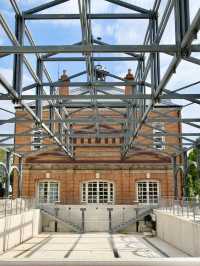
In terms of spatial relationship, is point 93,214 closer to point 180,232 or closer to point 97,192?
point 97,192

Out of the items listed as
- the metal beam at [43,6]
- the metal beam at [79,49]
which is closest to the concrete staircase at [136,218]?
the metal beam at [43,6]

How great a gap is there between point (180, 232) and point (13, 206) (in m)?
9.22

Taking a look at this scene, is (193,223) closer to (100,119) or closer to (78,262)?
(100,119)

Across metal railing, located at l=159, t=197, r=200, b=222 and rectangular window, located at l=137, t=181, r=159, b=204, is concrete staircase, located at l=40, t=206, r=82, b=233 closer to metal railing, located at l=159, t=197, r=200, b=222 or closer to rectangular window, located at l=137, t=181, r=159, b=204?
metal railing, located at l=159, t=197, r=200, b=222

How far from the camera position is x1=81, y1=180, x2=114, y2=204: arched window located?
3444 centimetres

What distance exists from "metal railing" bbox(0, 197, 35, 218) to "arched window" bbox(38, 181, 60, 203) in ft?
20.4

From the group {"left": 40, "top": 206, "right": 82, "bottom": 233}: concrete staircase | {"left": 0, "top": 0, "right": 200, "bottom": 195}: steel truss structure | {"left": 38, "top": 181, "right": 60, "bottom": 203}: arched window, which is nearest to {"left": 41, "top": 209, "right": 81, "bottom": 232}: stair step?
{"left": 40, "top": 206, "right": 82, "bottom": 233}: concrete staircase

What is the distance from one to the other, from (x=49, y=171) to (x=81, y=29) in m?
25.7

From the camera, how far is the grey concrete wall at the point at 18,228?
19.2 metres

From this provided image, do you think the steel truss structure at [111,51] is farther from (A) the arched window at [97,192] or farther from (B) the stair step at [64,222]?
(A) the arched window at [97,192]

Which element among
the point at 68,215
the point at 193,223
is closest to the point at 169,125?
the point at 68,215

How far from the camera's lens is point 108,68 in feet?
48.3

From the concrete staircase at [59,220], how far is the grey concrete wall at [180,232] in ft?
20.6

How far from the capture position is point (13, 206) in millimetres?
22344
